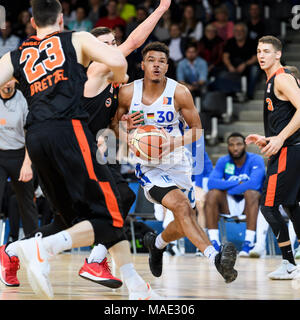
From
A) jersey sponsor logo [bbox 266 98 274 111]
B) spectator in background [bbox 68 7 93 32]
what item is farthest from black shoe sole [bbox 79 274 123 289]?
spectator in background [bbox 68 7 93 32]

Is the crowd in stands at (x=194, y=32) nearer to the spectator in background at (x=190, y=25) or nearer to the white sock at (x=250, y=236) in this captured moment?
the spectator in background at (x=190, y=25)

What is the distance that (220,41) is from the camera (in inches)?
499

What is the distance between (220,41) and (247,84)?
110cm

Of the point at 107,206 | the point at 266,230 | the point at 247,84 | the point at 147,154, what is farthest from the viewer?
the point at 247,84

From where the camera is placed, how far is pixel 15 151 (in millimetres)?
7652

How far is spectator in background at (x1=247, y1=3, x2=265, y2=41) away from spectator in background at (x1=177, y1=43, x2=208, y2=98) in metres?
1.30

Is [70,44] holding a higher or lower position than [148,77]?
higher

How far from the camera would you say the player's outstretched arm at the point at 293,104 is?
546 cm

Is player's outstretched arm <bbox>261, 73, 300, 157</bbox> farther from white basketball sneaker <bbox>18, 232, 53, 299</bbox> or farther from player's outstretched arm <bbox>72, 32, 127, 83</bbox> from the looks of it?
white basketball sneaker <bbox>18, 232, 53, 299</bbox>

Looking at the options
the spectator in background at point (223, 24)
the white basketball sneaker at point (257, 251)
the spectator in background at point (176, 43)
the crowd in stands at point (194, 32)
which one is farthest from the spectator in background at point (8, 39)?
the white basketball sneaker at point (257, 251)

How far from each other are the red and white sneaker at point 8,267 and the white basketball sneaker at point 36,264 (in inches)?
47.8

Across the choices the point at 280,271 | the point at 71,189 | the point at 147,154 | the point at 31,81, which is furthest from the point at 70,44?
the point at 280,271

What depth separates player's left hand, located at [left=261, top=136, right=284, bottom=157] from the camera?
17.9 feet

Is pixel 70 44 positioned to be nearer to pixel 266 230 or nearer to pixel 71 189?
pixel 71 189
